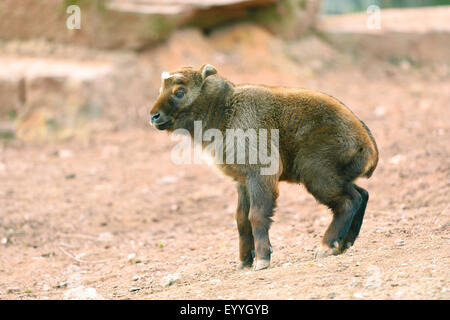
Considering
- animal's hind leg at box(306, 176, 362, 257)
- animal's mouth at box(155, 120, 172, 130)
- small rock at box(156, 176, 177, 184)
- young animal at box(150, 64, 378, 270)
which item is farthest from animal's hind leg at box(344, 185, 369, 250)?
small rock at box(156, 176, 177, 184)

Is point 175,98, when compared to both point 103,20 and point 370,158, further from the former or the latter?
point 103,20

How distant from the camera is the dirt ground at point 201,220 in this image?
4.76 m

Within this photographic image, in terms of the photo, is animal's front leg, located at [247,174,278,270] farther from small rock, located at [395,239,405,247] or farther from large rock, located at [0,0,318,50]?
large rock, located at [0,0,318,50]

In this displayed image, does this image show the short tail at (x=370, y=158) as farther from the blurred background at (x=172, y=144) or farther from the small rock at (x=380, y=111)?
the small rock at (x=380, y=111)

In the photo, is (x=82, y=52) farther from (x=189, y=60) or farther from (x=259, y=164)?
(x=259, y=164)

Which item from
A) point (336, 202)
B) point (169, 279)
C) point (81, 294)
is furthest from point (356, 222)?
point (81, 294)

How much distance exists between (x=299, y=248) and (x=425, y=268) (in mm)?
1646

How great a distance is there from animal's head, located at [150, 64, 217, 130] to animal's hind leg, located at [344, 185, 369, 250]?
163cm

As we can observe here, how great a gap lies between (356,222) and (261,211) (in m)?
0.91

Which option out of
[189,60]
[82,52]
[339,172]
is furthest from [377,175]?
[82,52]

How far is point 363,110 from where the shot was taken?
10648mm

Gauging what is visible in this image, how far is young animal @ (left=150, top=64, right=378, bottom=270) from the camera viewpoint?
17.4ft

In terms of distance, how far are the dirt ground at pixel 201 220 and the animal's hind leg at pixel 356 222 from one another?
0.29 feet

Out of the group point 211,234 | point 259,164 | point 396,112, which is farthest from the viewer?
point 396,112
